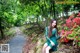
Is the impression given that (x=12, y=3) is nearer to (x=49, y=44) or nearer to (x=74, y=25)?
(x=74, y=25)

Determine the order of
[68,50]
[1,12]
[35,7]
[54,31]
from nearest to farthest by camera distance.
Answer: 1. [54,31]
2. [68,50]
3. [1,12]
4. [35,7]

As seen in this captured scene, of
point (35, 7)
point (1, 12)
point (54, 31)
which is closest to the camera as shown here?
point (54, 31)

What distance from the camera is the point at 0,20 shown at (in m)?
24.6

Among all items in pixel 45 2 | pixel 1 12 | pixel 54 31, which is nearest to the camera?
pixel 54 31

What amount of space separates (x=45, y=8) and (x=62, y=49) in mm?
13420

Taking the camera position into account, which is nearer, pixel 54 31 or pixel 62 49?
pixel 54 31

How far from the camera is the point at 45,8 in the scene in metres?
24.0

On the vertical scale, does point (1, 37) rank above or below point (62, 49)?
below

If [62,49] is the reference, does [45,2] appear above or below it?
above

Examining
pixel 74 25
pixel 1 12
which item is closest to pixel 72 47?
pixel 74 25

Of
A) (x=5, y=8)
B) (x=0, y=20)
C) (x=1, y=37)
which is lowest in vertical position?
(x=1, y=37)

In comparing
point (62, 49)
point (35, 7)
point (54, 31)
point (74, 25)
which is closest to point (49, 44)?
point (54, 31)

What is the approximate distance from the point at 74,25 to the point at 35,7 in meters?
16.5

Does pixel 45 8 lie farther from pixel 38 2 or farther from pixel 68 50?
pixel 68 50
